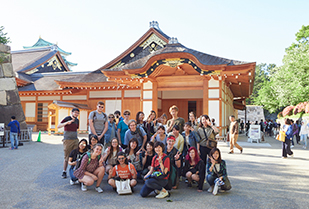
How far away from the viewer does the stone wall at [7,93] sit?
442 inches

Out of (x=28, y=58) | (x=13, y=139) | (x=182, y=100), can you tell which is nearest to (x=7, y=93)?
(x=13, y=139)

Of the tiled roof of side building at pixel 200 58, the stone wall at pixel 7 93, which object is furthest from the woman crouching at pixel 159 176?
the stone wall at pixel 7 93

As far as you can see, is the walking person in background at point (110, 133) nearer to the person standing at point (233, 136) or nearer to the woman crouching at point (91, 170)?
the woman crouching at point (91, 170)

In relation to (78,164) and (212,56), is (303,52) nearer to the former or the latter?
(212,56)

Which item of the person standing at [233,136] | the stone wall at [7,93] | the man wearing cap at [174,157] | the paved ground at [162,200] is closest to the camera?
the paved ground at [162,200]

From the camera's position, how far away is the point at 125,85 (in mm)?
15281

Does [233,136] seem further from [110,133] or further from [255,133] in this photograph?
[110,133]

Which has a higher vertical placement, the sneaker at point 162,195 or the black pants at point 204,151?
the black pants at point 204,151

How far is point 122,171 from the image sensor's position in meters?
4.21

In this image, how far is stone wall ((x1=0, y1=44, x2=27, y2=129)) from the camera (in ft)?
36.8

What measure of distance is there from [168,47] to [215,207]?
33.2 feet

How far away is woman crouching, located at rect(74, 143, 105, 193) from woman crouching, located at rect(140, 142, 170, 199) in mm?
850

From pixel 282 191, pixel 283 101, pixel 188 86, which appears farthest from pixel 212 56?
pixel 283 101

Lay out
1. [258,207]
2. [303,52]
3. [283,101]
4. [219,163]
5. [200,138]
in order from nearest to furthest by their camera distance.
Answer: [258,207] < [219,163] < [200,138] < [303,52] < [283,101]
